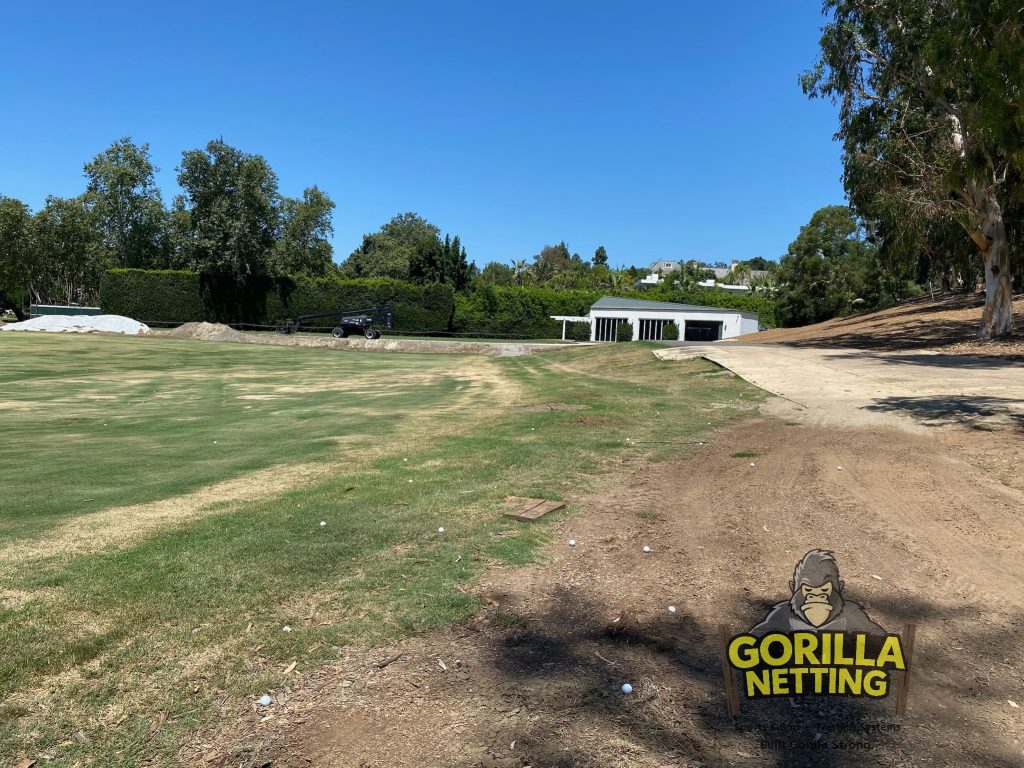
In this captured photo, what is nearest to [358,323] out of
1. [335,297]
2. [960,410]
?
[335,297]

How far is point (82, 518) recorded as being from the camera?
17.6 feet

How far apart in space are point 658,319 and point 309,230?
38191 mm

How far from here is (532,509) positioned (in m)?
5.70

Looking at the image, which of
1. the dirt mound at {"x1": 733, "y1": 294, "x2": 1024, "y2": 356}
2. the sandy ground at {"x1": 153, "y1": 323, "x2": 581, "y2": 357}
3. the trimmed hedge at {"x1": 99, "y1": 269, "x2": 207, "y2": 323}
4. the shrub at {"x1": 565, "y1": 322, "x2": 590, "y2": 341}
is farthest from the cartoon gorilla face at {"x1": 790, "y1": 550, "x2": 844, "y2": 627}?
the trimmed hedge at {"x1": 99, "y1": 269, "x2": 207, "y2": 323}

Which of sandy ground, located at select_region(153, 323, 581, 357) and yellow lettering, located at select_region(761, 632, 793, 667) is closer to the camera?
yellow lettering, located at select_region(761, 632, 793, 667)

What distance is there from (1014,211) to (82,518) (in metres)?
29.1

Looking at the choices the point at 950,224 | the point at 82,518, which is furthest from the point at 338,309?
the point at 82,518

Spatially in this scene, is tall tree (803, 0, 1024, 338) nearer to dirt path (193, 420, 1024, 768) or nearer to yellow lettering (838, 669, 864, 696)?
dirt path (193, 420, 1024, 768)

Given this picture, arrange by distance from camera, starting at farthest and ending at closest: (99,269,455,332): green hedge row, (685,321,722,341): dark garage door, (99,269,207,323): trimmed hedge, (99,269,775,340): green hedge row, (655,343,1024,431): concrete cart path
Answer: (685,321,722,341): dark garage door
(99,269,775,340): green hedge row
(99,269,455,332): green hedge row
(99,269,207,323): trimmed hedge
(655,343,1024,431): concrete cart path

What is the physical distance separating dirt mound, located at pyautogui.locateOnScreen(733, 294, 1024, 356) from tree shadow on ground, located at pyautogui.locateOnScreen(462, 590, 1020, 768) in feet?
68.7

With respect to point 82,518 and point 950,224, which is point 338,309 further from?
point 82,518

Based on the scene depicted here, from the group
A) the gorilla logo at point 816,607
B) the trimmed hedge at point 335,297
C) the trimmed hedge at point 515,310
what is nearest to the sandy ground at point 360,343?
the trimmed hedge at point 335,297

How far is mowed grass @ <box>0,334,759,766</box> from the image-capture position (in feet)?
9.61

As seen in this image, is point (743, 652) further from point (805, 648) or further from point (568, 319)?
point (568, 319)
